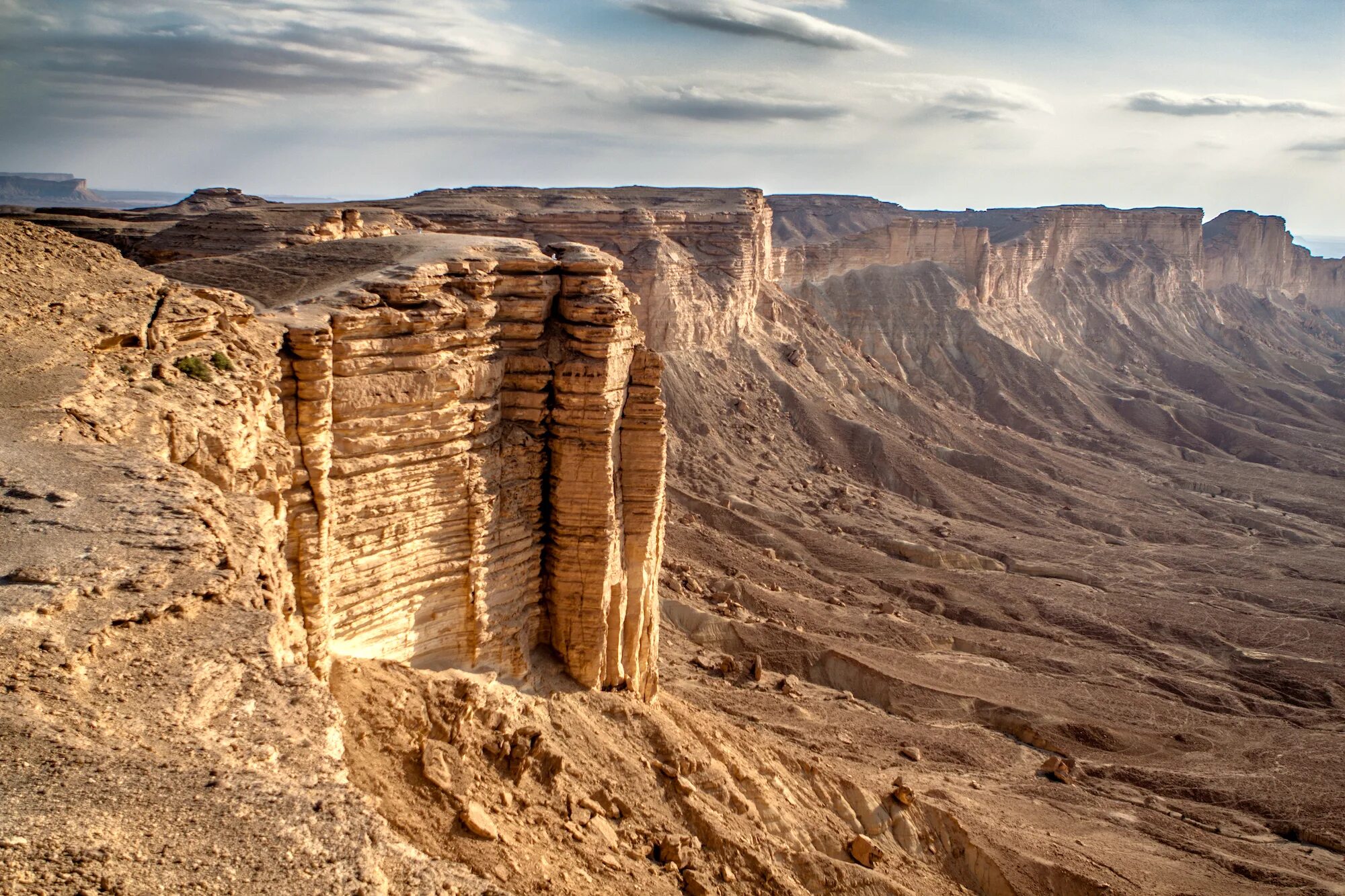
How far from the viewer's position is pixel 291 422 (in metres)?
11.9

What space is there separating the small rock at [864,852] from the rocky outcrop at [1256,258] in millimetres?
105887

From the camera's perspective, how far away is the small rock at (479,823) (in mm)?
10500

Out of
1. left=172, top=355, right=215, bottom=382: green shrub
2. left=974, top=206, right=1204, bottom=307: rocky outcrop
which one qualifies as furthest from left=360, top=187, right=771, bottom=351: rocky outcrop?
left=172, top=355, right=215, bottom=382: green shrub

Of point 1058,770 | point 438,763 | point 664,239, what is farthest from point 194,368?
point 664,239

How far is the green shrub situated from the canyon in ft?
0.20

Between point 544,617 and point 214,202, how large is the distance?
4391cm

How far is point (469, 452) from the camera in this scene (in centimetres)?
1441

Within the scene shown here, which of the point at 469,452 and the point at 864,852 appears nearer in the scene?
the point at 469,452

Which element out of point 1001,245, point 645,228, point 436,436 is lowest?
Answer: point 436,436

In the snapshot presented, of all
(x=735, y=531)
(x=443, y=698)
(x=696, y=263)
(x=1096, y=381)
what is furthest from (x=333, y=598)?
(x=1096, y=381)

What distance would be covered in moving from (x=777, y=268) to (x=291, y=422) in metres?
57.5

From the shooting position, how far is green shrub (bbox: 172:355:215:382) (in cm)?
1077

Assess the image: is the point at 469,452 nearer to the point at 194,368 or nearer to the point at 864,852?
the point at 194,368

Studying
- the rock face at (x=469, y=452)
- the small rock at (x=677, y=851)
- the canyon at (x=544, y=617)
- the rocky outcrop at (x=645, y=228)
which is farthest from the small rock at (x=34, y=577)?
the rocky outcrop at (x=645, y=228)
